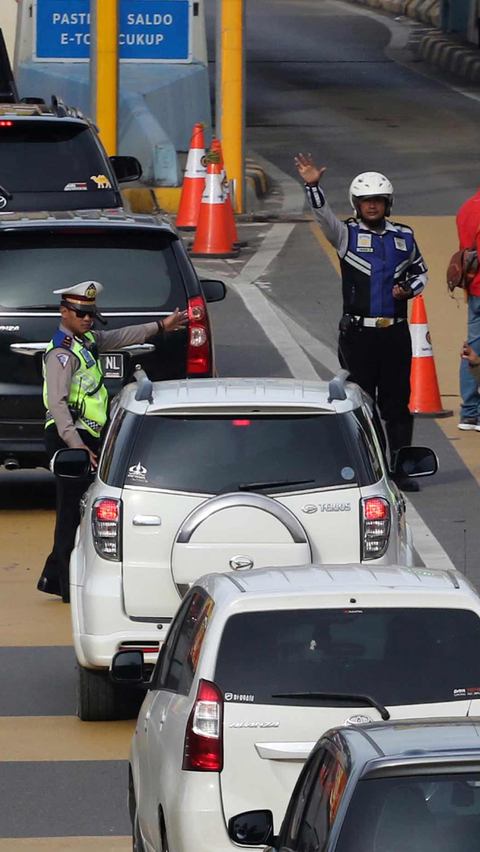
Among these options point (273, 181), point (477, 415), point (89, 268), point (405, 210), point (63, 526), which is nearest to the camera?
point (63, 526)

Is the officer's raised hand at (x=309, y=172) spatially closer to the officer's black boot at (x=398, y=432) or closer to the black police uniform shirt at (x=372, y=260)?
the black police uniform shirt at (x=372, y=260)

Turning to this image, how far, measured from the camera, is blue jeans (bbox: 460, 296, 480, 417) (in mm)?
13586

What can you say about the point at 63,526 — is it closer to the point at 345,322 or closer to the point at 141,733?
the point at 345,322

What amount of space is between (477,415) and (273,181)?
1184cm

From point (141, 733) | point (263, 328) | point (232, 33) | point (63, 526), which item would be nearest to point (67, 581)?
point (63, 526)

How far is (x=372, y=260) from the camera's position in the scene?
1198cm

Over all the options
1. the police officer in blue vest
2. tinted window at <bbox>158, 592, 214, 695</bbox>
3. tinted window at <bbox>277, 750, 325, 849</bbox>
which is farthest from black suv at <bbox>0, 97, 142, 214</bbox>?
tinted window at <bbox>277, 750, 325, 849</bbox>

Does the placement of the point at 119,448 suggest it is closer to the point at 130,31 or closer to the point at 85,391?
the point at 85,391

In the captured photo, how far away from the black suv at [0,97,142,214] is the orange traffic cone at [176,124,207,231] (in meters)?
6.51

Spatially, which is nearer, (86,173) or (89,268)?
(89,268)

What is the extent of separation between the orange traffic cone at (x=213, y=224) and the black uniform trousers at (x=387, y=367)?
7.61 m

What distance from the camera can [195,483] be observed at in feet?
25.7

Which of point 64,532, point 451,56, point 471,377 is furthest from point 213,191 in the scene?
point 451,56

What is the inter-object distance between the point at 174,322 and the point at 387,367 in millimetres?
1637
